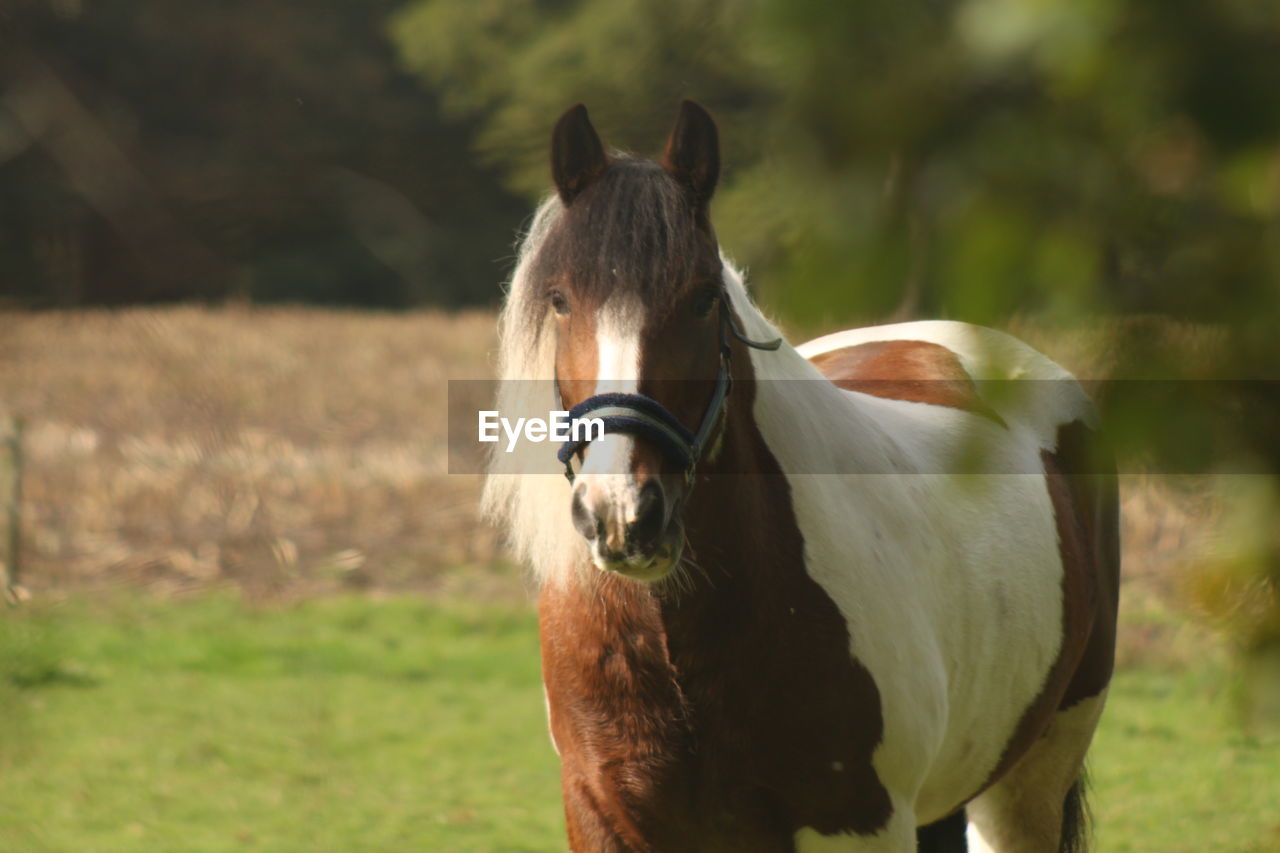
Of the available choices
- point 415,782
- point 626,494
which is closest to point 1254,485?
point 626,494

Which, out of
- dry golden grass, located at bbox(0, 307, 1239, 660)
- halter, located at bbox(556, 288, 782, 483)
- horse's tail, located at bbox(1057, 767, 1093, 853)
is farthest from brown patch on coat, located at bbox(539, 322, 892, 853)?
dry golden grass, located at bbox(0, 307, 1239, 660)

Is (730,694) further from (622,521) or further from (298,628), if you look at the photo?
(298,628)

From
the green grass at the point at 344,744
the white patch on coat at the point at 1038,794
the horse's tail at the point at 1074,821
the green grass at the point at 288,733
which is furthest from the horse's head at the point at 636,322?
the green grass at the point at 344,744

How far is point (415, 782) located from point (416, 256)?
15.1ft

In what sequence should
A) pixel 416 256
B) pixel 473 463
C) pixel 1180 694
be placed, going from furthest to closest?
→ pixel 473 463, pixel 1180 694, pixel 416 256

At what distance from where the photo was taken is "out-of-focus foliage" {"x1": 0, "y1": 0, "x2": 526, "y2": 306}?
3.54 ft

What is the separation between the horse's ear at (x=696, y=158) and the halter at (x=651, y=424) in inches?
13.4

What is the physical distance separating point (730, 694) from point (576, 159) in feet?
3.24

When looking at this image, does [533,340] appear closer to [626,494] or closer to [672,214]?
[672,214]

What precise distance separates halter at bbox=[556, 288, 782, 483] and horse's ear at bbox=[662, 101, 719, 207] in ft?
1.11

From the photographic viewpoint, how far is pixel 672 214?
2.25 m

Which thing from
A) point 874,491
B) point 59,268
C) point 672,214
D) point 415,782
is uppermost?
point 672,214

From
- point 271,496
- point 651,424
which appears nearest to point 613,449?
point 651,424

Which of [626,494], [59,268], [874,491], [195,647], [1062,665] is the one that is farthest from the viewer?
[195,647]
